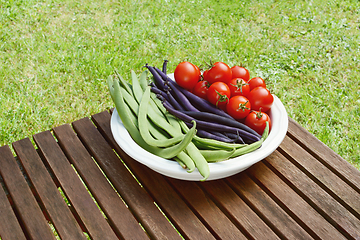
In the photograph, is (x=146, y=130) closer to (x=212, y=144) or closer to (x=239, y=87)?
(x=212, y=144)

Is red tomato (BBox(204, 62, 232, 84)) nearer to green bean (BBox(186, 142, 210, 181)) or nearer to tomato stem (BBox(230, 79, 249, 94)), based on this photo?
tomato stem (BBox(230, 79, 249, 94))

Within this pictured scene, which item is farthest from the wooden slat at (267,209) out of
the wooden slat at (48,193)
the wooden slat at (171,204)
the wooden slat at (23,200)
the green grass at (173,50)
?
the green grass at (173,50)

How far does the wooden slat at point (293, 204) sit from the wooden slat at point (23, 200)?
0.85 meters

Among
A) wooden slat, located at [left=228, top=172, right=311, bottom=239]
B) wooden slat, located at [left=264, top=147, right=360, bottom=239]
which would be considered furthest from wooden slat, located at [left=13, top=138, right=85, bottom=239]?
wooden slat, located at [left=264, top=147, right=360, bottom=239]

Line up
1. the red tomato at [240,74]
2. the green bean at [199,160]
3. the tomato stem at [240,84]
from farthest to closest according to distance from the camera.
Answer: the red tomato at [240,74] → the tomato stem at [240,84] → the green bean at [199,160]

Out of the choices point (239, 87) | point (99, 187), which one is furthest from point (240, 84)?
point (99, 187)

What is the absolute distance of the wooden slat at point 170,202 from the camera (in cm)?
115

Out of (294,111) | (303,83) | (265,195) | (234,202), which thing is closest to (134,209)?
(234,202)

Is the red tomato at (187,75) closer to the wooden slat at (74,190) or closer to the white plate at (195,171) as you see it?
the white plate at (195,171)

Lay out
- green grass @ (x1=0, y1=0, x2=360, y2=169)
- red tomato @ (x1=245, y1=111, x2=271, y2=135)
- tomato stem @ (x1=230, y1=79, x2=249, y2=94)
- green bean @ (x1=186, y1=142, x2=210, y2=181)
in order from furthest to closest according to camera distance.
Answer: green grass @ (x1=0, y1=0, x2=360, y2=169) → tomato stem @ (x1=230, y1=79, x2=249, y2=94) → red tomato @ (x1=245, y1=111, x2=271, y2=135) → green bean @ (x1=186, y1=142, x2=210, y2=181)

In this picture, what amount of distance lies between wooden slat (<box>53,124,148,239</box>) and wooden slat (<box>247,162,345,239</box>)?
54cm

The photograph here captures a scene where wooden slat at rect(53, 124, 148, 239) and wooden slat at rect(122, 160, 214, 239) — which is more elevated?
wooden slat at rect(122, 160, 214, 239)

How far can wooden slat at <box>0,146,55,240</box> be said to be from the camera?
1164 millimetres

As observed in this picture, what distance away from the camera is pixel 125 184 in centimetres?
131
